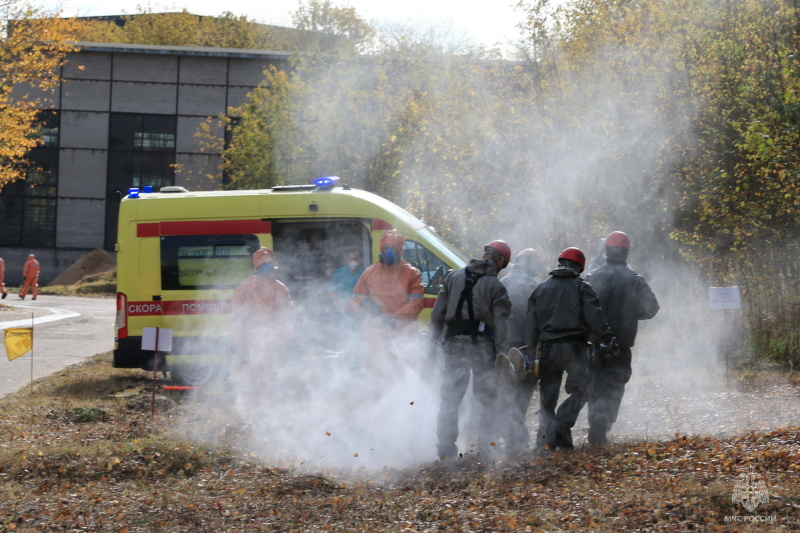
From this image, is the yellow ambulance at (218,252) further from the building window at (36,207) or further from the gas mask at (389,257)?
the building window at (36,207)

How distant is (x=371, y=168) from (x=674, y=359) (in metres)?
13.7

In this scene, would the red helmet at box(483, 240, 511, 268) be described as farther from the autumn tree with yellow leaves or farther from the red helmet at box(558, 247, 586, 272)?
the autumn tree with yellow leaves

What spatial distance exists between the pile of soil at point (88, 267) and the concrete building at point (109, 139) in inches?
73.7

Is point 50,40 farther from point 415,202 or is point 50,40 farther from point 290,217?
point 290,217

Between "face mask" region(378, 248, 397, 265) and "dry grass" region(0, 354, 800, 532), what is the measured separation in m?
2.21

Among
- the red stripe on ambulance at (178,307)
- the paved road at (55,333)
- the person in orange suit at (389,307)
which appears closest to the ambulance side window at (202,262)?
the red stripe on ambulance at (178,307)

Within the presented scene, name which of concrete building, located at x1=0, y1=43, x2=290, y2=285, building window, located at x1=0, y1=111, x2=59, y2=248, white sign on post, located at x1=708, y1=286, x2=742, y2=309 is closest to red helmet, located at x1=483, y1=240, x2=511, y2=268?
white sign on post, located at x1=708, y1=286, x2=742, y2=309

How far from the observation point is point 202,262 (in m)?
12.2

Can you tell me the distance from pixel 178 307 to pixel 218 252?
89 centimetres

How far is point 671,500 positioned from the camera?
5.83 meters

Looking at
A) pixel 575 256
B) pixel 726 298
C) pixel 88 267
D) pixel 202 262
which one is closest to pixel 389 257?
pixel 575 256

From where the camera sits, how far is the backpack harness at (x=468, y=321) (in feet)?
26.4

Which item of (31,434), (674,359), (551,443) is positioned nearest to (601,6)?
(674,359)
